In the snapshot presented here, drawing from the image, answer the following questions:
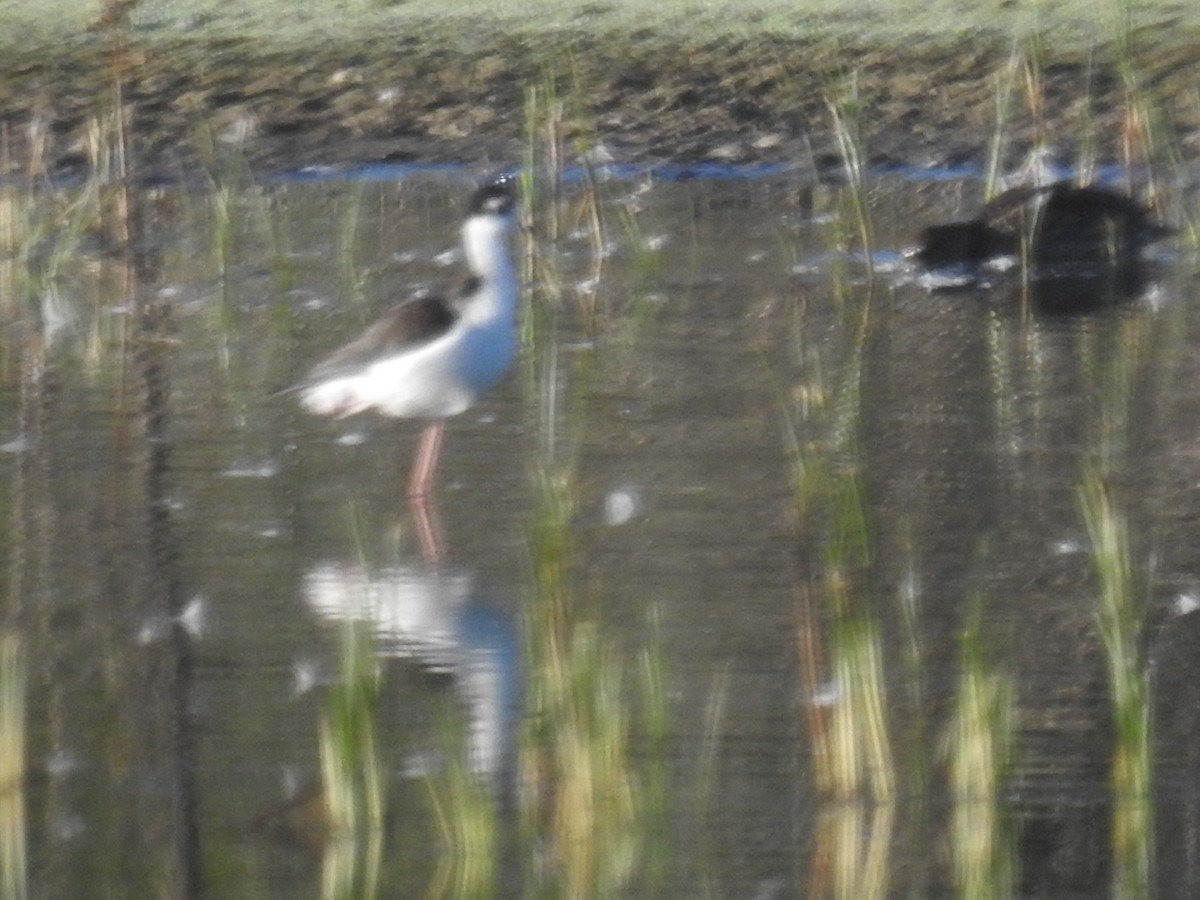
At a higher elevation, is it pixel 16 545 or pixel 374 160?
pixel 374 160

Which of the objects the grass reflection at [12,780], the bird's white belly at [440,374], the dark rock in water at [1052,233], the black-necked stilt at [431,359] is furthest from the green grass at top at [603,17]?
the grass reflection at [12,780]

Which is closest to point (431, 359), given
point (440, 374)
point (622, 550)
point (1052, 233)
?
point (440, 374)

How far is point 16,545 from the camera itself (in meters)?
A: 5.64

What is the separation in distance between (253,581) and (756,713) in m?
1.27

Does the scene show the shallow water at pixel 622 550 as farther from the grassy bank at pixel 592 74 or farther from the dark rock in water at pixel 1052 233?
the grassy bank at pixel 592 74

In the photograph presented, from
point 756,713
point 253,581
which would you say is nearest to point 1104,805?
point 756,713

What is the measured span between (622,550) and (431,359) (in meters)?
1.07

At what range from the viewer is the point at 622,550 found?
18.0 ft

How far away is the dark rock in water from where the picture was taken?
8578 millimetres

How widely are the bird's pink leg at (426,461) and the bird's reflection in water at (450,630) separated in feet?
1.96

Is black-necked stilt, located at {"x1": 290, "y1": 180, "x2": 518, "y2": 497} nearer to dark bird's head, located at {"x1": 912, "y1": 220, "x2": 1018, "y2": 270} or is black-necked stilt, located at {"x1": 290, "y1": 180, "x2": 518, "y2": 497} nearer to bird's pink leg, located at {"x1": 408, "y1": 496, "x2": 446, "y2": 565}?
bird's pink leg, located at {"x1": 408, "y1": 496, "x2": 446, "y2": 565}

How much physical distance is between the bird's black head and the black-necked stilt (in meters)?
0.17

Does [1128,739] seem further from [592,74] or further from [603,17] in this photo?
[603,17]

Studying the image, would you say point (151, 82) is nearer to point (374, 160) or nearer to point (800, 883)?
point (374, 160)
